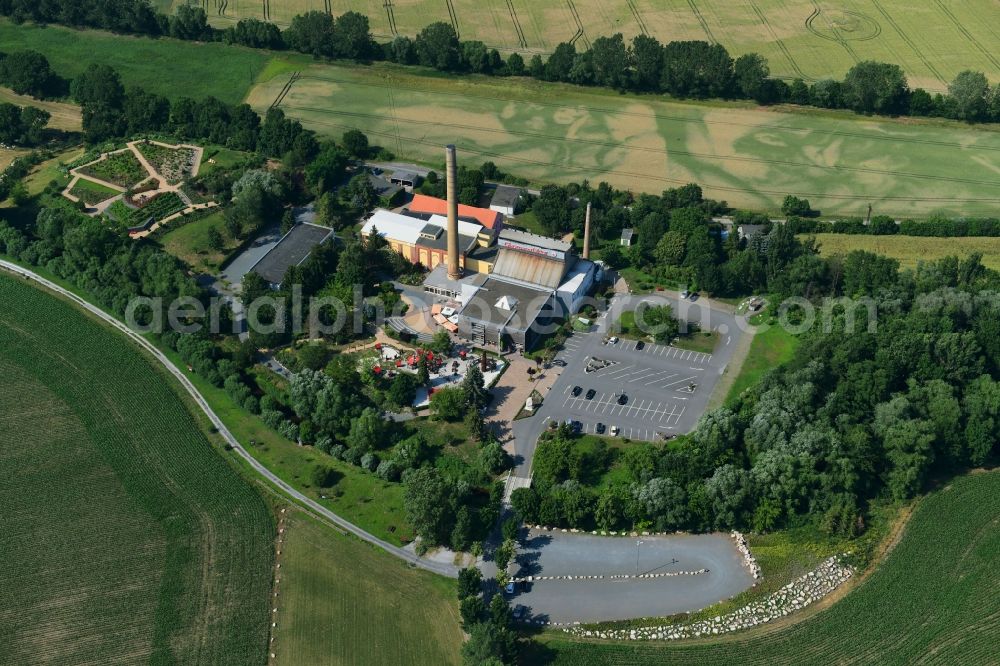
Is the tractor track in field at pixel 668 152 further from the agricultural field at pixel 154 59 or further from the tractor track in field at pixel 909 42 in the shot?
the tractor track in field at pixel 909 42

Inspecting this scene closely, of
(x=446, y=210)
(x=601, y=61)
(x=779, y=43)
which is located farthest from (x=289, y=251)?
(x=779, y=43)

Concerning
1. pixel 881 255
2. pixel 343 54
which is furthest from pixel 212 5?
pixel 881 255

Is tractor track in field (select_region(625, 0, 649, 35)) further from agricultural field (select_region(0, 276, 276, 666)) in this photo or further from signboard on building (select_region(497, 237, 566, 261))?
agricultural field (select_region(0, 276, 276, 666))

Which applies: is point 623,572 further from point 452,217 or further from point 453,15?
point 453,15

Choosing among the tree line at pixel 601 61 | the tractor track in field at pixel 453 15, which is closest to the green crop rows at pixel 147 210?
the tree line at pixel 601 61

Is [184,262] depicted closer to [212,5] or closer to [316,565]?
[316,565]

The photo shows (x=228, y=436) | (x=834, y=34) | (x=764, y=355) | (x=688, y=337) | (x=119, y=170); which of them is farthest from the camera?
(x=834, y=34)
